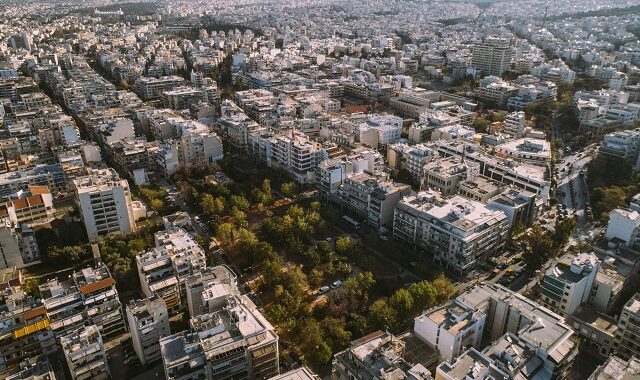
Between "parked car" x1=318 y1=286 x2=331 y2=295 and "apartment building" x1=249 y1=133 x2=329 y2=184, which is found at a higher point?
"apartment building" x1=249 y1=133 x2=329 y2=184

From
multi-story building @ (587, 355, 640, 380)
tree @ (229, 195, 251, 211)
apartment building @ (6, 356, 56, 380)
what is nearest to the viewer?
multi-story building @ (587, 355, 640, 380)

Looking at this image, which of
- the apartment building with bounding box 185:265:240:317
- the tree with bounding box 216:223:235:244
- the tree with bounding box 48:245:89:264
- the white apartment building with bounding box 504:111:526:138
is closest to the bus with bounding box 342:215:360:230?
the tree with bounding box 216:223:235:244

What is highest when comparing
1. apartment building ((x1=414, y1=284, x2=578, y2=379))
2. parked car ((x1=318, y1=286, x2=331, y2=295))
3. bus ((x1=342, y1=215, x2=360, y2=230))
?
apartment building ((x1=414, y1=284, x2=578, y2=379))

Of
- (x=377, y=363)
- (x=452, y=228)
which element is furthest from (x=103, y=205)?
(x=452, y=228)

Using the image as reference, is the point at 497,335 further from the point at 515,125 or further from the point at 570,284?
the point at 515,125

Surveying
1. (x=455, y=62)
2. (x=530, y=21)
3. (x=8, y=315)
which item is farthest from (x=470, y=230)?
(x=530, y=21)

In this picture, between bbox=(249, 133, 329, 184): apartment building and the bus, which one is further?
bbox=(249, 133, 329, 184): apartment building

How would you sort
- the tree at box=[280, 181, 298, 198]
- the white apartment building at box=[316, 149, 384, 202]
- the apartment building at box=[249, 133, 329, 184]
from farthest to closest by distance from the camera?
the apartment building at box=[249, 133, 329, 184] → the tree at box=[280, 181, 298, 198] → the white apartment building at box=[316, 149, 384, 202]

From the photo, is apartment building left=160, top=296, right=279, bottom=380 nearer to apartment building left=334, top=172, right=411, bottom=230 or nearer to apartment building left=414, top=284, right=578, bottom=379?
apartment building left=414, top=284, right=578, bottom=379

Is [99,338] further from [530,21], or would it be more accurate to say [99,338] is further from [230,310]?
[530,21]
